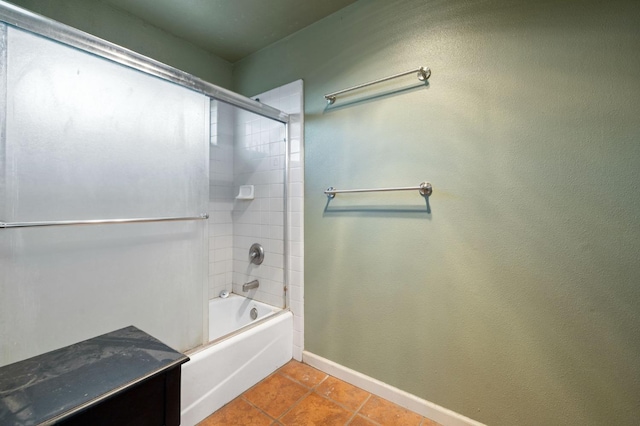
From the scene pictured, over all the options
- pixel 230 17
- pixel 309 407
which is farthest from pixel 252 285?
pixel 230 17

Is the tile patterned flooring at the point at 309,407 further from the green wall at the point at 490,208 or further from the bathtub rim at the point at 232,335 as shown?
the bathtub rim at the point at 232,335

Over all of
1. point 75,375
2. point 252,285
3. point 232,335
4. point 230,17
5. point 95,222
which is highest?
point 230,17

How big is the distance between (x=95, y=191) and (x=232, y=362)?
3.59ft

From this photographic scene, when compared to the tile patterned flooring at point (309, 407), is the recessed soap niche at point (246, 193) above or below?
above

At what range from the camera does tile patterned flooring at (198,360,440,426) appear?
4.32 feet

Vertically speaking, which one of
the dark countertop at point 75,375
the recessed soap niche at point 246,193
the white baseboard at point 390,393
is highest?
the recessed soap niche at point 246,193

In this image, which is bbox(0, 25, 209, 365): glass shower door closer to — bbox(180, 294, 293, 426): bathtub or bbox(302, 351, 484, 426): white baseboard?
bbox(180, 294, 293, 426): bathtub

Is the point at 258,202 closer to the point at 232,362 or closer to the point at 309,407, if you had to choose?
the point at 232,362

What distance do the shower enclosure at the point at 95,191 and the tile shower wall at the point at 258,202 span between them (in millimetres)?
387

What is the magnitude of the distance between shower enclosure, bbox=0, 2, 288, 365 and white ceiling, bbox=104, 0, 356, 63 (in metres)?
0.59

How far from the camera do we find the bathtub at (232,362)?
129 cm

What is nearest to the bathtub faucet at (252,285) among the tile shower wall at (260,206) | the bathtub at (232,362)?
the tile shower wall at (260,206)

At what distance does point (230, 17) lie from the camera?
1700mm

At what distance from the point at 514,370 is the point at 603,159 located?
3.08 ft
